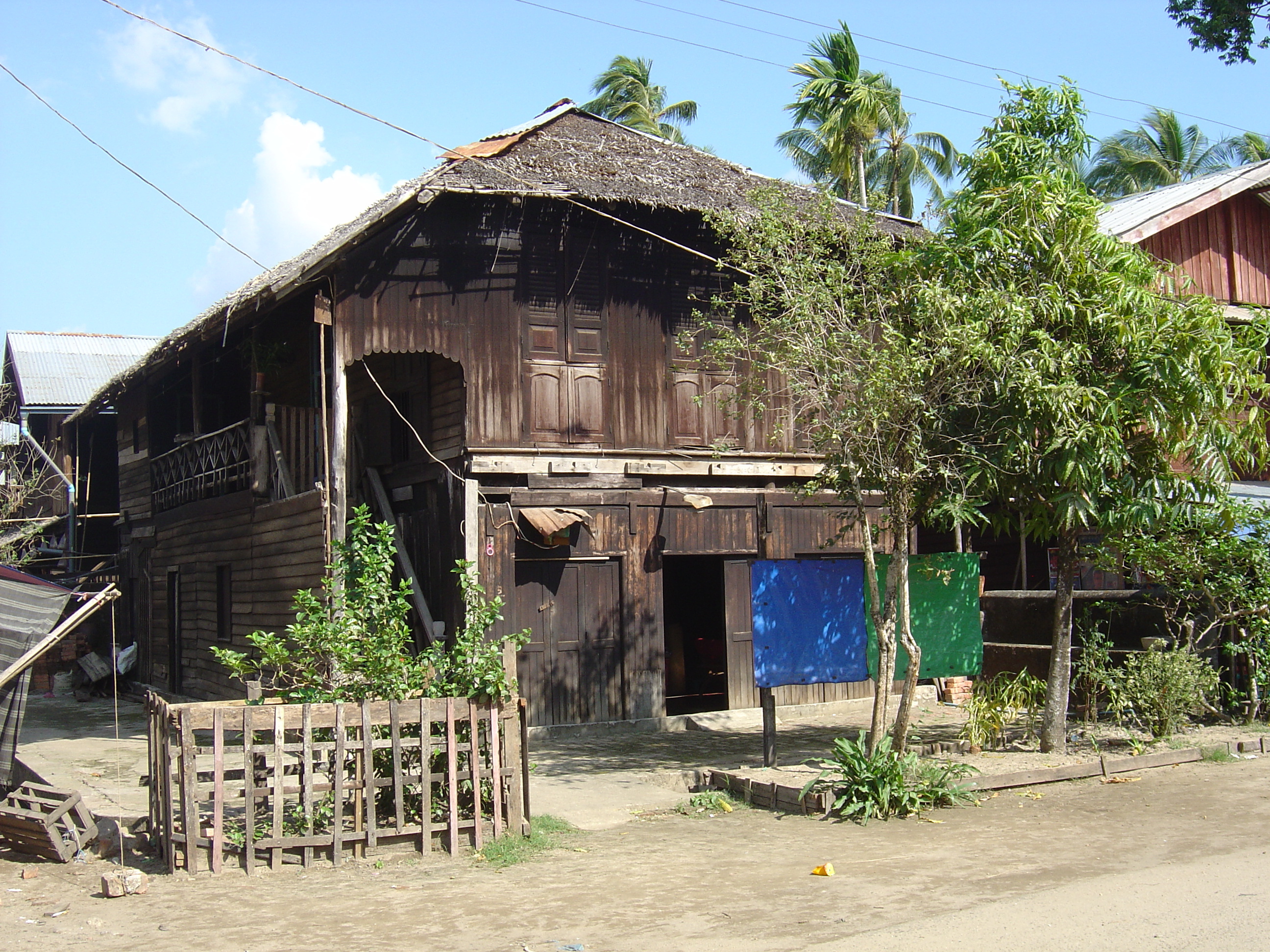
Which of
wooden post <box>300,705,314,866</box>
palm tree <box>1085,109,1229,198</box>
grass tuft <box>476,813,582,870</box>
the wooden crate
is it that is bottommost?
grass tuft <box>476,813,582,870</box>

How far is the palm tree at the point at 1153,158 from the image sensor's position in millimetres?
35562

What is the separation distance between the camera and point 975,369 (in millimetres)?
9500

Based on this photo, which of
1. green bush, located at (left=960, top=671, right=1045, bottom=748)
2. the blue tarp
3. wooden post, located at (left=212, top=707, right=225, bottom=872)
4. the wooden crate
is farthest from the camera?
green bush, located at (left=960, top=671, right=1045, bottom=748)

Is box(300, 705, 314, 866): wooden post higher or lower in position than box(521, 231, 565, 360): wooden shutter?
lower

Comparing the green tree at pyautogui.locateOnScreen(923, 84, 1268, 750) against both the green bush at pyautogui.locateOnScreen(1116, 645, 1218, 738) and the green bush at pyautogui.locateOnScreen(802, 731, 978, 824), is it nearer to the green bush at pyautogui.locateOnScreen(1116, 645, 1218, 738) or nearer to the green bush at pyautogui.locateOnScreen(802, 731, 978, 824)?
the green bush at pyautogui.locateOnScreen(1116, 645, 1218, 738)

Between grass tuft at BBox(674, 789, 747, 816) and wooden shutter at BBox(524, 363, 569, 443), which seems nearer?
grass tuft at BBox(674, 789, 747, 816)

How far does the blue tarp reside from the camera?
10.4 m

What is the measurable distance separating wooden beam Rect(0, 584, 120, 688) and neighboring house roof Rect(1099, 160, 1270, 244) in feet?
48.8

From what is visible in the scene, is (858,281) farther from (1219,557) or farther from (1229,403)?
(1219,557)

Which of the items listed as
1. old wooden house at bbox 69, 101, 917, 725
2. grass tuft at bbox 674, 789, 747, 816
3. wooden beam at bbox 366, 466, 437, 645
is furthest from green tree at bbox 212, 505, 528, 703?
old wooden house at bbox 69, 101, 917, 725

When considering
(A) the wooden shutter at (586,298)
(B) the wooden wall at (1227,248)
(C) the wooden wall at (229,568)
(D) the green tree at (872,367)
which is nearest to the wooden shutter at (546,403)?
(A) the wooden shutter at (586,298)

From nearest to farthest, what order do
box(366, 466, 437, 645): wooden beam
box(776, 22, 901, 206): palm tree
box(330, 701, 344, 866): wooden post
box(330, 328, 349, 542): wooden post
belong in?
box(330, 701, 344, 866): wooden post, box(330, 328, 349, 542): wooden post, box(366, 466, 437, 645): wooden beam, box(776, 22, 901, 206): palm tree

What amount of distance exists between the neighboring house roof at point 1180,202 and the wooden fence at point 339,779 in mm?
13382

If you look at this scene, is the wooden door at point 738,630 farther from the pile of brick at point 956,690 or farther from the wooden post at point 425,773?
the wooden post at point 425,773
